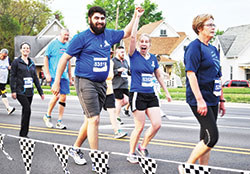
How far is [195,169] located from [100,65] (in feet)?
7.95

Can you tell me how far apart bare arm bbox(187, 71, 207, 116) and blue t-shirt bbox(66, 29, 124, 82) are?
56.1 inches

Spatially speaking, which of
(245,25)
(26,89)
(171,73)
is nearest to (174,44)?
(171,73)

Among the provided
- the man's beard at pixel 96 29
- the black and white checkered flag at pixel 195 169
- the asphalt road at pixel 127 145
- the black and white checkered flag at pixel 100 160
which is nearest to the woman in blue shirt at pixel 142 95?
the asphalt road at pixel 127 145

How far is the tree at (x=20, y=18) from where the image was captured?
52531 mm

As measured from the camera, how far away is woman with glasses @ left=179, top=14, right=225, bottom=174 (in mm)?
4297

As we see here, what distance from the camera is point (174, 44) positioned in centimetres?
4650

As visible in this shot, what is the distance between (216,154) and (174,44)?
40.8 metres

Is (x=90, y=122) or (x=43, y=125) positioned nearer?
(x=90, y=122)

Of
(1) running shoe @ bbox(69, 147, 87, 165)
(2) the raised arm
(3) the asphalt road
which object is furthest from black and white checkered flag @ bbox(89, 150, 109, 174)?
(2) the raised arm

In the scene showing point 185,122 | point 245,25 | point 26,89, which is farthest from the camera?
point 245,25

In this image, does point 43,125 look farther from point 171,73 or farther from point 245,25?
point 245,25

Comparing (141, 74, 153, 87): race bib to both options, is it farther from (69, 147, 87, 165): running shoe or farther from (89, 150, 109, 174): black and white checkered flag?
(89, 150, 109, 174): black and white checkered flag

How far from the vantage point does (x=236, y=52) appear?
41.2 metres

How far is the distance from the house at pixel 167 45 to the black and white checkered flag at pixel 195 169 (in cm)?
3785
